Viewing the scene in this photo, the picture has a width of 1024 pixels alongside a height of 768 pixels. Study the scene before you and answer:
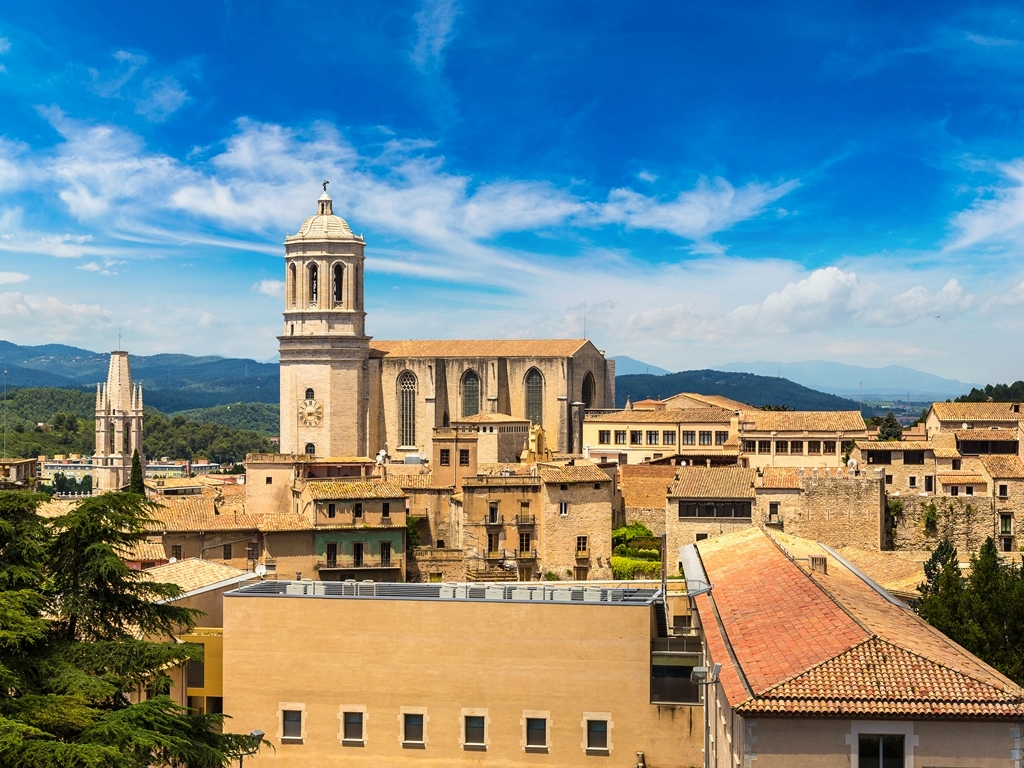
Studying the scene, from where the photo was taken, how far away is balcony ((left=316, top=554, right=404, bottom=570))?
166ft

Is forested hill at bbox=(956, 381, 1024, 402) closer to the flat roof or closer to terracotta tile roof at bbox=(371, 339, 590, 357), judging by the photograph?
terracotta tile roof at bbox=(371, 339, 590, 357)

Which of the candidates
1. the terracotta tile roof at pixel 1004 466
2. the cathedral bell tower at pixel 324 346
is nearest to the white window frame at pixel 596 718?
the terracotta tile roof at pixel 1004 466

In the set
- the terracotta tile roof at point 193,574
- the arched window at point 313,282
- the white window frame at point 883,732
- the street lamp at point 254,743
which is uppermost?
the arched window at point 313,282

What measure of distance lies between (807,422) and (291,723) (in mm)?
43700

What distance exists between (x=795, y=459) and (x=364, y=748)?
42085 millimetres

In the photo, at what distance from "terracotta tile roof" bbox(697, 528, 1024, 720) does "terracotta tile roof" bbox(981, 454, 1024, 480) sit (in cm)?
3266

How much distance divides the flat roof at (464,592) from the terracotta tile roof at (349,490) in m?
20.3

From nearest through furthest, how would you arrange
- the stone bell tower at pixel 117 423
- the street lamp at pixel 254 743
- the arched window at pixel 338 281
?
the street lamp at pixel 254 743 < the arched window at pixel 338 281 < the stone bell tower at pixel 117 423

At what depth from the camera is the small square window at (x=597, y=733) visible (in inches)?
1101

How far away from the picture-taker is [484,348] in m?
90.2

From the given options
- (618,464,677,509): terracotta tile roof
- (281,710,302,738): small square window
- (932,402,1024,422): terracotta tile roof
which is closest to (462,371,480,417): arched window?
(618,464,677,509): terracotta tile roof

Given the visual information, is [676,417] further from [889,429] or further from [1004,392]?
[1004,392]

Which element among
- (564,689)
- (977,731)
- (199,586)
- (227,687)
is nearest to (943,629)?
(564,689)

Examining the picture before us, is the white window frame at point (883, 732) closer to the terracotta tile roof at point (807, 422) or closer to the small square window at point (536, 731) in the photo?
Answer: the small square window at point (536, 731)
